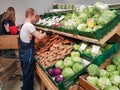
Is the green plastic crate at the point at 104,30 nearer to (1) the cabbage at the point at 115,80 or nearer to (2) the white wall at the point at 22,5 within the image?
(1) the cabbage at the point at 115,80

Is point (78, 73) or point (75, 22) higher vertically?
point (75, 22)

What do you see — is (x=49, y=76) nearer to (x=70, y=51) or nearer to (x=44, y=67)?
(x=44, y=67)

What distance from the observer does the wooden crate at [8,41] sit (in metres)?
5.59

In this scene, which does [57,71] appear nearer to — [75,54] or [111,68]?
[75,54]

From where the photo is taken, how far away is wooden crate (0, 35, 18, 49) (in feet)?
18.3

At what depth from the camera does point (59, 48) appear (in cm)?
348

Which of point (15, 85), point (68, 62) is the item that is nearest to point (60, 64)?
point (68, 62)

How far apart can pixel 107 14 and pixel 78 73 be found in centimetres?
82

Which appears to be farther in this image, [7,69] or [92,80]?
[7,69]

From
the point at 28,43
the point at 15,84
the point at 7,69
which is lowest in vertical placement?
the point at 15,84

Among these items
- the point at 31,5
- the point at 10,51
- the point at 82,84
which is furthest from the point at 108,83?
the point at 31,5

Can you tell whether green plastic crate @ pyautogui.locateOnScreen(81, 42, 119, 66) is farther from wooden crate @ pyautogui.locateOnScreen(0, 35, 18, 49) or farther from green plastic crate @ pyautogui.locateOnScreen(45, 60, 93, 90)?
wooden crate @ pyautogui.locateOnScreen(0, 35, 18, 49)

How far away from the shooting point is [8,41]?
→ 563cm

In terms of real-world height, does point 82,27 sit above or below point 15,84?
above
